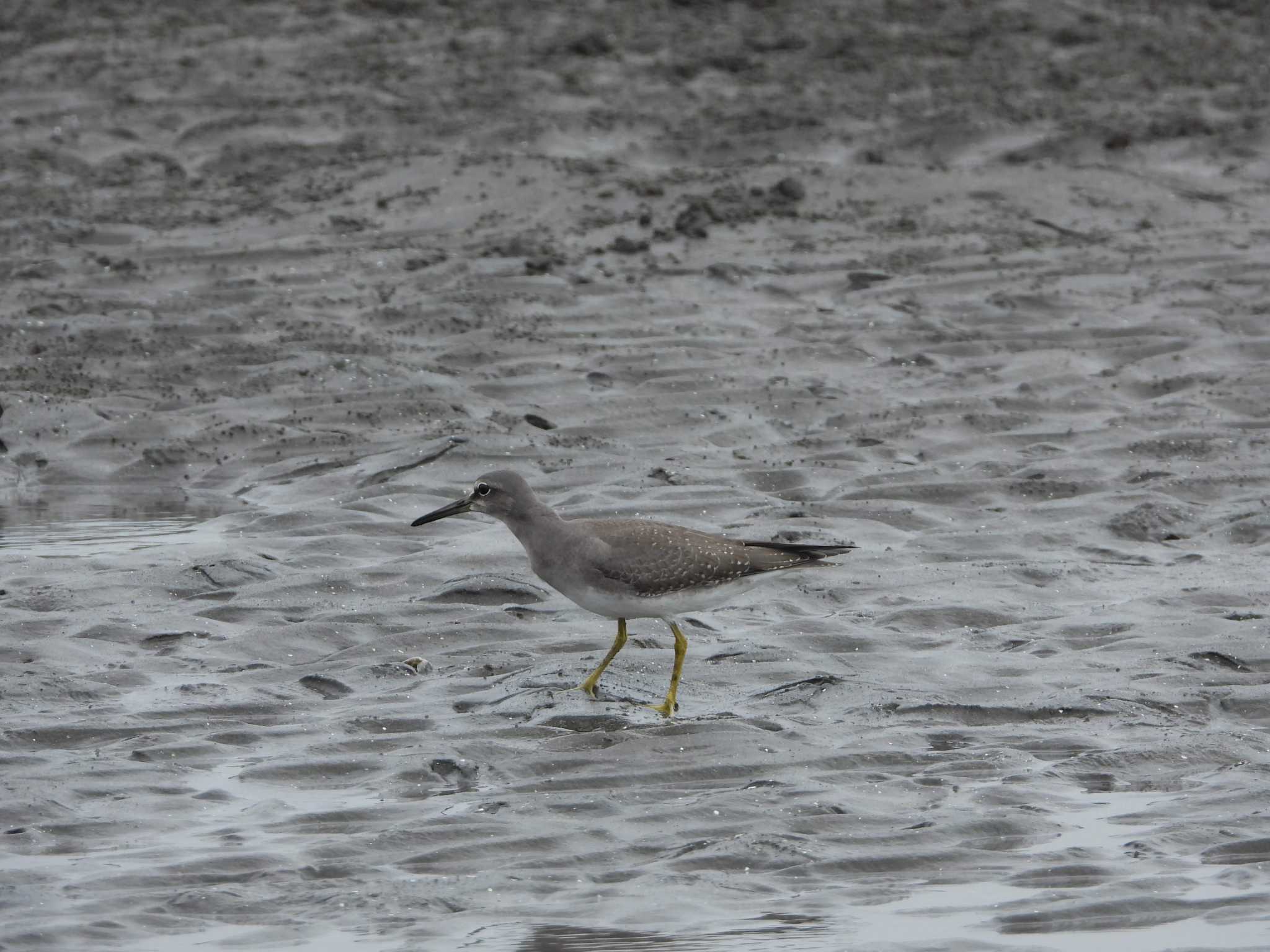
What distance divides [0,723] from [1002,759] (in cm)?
408

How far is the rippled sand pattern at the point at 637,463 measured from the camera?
6996 mm

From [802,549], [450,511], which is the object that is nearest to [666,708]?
[802,549]

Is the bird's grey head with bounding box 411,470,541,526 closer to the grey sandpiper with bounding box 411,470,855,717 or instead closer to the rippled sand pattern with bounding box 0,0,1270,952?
the grey sandpiper with bounding box 411,470,855,717

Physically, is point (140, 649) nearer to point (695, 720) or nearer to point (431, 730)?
point (431, 730)

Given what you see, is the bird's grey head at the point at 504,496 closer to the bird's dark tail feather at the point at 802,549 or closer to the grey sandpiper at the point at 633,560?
the grey sandpiper at the point at 633,560

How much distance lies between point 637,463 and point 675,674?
3.28 metres

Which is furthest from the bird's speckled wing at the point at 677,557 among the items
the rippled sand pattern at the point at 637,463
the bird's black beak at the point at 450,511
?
the bird's black beak at the point at 450,511

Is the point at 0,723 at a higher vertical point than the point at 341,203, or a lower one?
lower

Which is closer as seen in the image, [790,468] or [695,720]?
[695,720]

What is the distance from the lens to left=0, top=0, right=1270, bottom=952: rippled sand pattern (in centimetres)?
700

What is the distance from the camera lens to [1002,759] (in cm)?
788

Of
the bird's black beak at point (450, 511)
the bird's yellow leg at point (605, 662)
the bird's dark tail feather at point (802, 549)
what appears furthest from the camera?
the bird's black beak at point (450, 511)

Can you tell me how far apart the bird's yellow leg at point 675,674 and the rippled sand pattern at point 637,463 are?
13 cm

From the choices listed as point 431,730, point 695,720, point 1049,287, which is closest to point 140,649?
point 431,730
